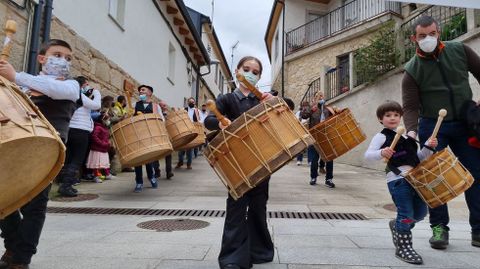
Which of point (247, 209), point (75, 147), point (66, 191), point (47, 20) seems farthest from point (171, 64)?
point (247, 209)

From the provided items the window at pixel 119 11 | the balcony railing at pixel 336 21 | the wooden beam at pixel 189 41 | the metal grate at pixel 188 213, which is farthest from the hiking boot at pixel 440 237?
the wooden beam at pixel 189 41

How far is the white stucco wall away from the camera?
739 cm

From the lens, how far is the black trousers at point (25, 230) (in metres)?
2.44

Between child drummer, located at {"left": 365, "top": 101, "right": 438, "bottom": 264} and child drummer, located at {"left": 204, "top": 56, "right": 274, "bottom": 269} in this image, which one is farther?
child drummer, located at {"left": 365, "top": 101, "right": 438, "bottom": 264}

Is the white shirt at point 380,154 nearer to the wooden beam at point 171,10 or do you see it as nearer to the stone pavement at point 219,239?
the stone pavement at point 219,239

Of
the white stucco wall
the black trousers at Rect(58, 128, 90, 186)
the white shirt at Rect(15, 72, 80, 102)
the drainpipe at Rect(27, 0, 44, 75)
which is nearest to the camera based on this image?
the white shirt at Rect(15, 72, 80, 102)

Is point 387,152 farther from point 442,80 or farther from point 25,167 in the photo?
point 25,167

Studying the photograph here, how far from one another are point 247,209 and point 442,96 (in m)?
1.91

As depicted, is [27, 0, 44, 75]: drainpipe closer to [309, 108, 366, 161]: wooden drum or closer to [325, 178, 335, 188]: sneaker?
[309, 108, 366, 161]: wooden drum

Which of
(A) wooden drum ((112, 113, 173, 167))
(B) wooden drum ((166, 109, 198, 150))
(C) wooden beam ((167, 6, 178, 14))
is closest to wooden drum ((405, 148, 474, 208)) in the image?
(A) wooden drum ((112, 113, 173, 167))

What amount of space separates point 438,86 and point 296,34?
18.2m

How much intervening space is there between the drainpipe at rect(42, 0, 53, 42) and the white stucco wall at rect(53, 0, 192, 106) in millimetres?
321

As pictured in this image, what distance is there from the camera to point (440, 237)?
3240 millimetres

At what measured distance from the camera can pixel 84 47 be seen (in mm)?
7465
